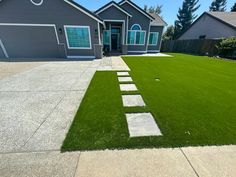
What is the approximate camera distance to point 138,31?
54.3ft

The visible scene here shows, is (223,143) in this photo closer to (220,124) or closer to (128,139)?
(220,124)

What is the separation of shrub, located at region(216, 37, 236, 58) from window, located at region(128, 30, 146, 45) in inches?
339

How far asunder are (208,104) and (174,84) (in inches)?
73.2

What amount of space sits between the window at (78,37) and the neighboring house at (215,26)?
691 inches

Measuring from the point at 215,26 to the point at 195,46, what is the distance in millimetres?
4065

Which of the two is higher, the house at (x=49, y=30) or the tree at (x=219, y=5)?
the tree at (x=219, y=5)

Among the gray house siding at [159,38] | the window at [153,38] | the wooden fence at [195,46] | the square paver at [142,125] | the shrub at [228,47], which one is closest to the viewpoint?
the square paver at [142,125]

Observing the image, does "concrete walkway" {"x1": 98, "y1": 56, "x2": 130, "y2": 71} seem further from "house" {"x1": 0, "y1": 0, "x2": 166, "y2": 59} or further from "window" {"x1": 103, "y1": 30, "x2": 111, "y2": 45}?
"window" {"x1": 103, "y1": 30, "x2": 111, "y2": 45}

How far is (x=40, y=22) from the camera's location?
11609 mm

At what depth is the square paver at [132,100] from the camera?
3.88m

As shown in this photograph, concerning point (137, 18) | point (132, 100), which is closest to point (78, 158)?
point (132, 100)

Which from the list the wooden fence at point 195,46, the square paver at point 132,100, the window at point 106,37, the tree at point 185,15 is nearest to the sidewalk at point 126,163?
the square paver at point 132,100

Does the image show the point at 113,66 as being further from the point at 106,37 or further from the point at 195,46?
the point at 195,46

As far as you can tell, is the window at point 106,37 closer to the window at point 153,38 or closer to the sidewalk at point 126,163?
the window at point 153,38
